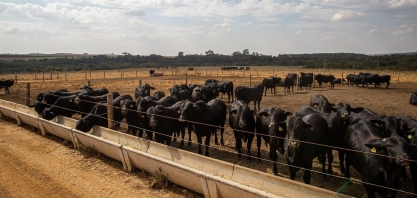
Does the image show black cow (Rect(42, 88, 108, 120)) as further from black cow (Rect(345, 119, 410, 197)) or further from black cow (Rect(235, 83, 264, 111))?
black cow (Rect(345, 119, 410, 197))

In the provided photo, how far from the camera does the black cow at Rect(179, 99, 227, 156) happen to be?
961 cm

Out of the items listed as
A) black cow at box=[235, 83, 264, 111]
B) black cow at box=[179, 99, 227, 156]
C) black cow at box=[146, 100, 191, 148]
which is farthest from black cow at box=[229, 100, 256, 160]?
black cow at box=[235, 83, 264, 111]

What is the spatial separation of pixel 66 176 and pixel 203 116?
4363 millimetres

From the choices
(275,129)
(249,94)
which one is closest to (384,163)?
(275,129)

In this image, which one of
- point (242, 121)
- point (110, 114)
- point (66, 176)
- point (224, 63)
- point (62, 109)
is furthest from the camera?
point (224, 63)

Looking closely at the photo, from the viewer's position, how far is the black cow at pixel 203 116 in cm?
961

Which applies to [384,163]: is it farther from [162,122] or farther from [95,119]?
[95,119]

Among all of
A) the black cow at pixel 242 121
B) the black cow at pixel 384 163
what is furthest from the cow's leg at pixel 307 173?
the black cow at pixel 242 121

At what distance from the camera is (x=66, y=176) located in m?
7.43

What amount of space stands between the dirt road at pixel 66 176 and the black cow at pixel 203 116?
8.25ft

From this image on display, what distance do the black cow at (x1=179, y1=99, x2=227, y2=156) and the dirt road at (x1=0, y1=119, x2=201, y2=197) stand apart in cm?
251

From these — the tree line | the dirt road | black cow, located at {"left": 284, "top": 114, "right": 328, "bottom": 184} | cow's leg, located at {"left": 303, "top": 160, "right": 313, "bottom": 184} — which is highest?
the tree line

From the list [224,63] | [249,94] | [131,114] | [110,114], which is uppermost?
[224,63]

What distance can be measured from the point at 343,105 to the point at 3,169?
9377mm
